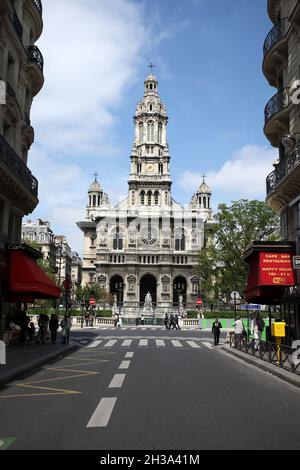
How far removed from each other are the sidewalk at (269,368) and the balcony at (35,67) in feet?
54.0

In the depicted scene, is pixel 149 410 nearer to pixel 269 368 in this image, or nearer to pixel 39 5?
pixel 269 368

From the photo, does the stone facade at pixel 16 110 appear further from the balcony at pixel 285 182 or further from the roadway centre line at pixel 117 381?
the balcony at pixel 285 182

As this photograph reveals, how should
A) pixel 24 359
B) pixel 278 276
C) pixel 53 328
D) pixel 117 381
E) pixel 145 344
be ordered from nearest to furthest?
pixel 117 381, pixel 24 359, pixel 278 276, pixel 53 328, pixel 145 344

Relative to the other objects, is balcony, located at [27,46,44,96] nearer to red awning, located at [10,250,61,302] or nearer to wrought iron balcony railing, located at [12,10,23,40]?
wrought iron balcony railing, located at [12,10,23,40]

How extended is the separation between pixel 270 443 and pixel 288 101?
16.4 meters

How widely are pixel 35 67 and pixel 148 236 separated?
65.4 meters

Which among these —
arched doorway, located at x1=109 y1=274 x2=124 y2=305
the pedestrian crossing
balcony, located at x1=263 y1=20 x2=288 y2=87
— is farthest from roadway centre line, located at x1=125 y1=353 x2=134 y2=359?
arched doorway, located at x1=109 y1=274 x2=124 y2=305

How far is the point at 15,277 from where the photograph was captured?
2095cm

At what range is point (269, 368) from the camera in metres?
14.4

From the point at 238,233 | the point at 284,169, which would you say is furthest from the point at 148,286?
the point at 284,169

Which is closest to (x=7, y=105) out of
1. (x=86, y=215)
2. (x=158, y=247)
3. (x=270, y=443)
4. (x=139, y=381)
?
(x=139, y=381)

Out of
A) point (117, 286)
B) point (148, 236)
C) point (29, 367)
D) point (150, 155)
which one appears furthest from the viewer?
point (150, 155)

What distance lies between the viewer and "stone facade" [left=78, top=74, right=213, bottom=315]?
281ft

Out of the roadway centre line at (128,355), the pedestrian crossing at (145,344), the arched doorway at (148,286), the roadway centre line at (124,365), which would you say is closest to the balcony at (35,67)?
the pedestrian crossing at (145,344)
